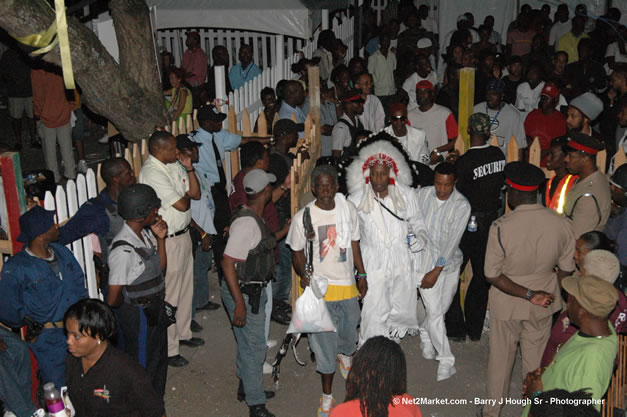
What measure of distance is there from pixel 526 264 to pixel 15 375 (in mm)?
4157

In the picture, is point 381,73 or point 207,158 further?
point 381,73

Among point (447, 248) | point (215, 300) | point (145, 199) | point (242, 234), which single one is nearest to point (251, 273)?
point (242, 234)

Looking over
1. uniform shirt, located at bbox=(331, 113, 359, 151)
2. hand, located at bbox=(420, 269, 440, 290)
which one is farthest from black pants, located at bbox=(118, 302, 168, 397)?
uniform shirt, located at bbox=(331, 113, 359, 151)

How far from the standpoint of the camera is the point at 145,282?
5.19 m

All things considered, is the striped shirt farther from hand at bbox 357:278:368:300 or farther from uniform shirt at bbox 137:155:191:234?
uniform shirt at bbox 137:155:191:234

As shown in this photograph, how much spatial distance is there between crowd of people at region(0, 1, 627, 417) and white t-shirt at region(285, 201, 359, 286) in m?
0.01

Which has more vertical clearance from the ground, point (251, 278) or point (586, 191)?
point (586, 191)

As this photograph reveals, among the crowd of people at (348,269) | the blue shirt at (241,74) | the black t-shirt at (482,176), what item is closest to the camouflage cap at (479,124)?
the crowd of people at (348,269)

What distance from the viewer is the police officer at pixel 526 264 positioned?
5.14 metres

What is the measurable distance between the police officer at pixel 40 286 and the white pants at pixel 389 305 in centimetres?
260

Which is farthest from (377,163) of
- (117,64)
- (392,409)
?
(117,64)

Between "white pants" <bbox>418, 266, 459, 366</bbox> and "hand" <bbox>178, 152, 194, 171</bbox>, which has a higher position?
"hand" <bbox>178, 152, 194, 171</bbox>

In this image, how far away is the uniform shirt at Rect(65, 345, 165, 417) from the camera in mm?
3771

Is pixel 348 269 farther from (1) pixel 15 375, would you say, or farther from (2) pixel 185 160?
(1) pixel 15 375
